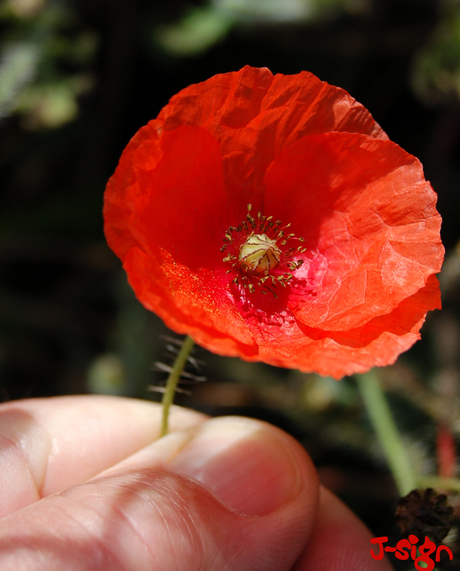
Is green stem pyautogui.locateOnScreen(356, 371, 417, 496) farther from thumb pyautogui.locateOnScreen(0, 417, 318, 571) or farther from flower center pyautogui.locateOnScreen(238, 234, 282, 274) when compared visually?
flower center pyautogui.locateOnScreen(238, 234, 282, 274)

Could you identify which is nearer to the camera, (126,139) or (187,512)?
(187,512)

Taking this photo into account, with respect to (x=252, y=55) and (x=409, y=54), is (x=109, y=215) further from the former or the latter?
(x=409, y=54)

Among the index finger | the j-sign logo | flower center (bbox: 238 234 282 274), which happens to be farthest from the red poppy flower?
the j-sign logo

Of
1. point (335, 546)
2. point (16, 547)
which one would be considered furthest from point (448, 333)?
point (16, 547)

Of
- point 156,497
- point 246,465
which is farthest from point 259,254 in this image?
point 156,497

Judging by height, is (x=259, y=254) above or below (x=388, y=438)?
above

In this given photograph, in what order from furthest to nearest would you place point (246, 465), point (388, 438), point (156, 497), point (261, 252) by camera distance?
point (388, 438) → point (261, 252) → point (246, 465) → point (156, 497)

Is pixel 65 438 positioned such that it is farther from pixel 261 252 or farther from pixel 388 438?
pixel 388 438
